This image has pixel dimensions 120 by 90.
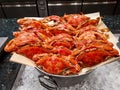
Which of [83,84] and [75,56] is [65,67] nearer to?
[75,56]

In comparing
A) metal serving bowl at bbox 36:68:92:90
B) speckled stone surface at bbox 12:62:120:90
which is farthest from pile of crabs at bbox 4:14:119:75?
speckled stone surface at bbox 12:62:120:90

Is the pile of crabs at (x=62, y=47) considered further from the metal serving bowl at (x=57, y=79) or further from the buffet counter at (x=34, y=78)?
the buffet counter at (x=34, y=78)

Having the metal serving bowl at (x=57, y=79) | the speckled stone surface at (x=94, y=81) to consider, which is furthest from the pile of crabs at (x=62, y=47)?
the speckled stone surface at (x=94, y=81)

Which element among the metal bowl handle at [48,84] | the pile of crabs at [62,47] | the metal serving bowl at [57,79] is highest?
the pile of crabs at [62,47]

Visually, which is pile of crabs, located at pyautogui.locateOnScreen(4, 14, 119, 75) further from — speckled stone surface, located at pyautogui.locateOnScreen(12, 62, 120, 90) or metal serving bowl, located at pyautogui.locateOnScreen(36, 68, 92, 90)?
speckled stone surface, located at pyautogui.locateOnScreen(12, 62, 120, 90)

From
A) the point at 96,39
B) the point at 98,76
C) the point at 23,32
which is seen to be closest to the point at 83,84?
the point at 98,76

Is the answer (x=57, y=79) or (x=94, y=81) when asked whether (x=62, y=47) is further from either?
(x=94, y=81)

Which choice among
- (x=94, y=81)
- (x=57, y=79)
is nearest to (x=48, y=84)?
(x=57, y=79)

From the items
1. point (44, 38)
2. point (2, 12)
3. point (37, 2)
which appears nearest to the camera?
point (44, 38)
